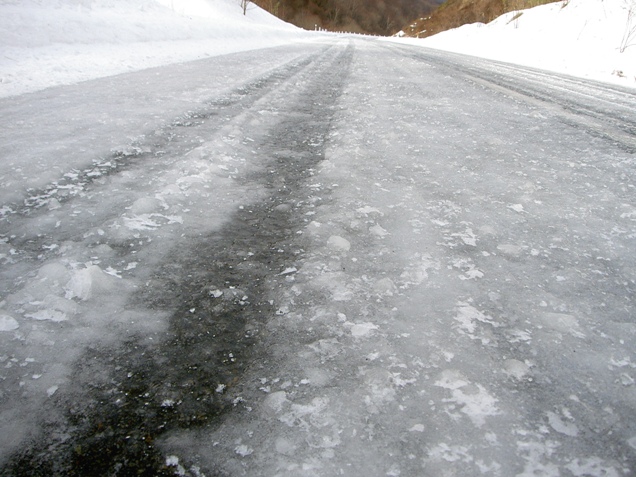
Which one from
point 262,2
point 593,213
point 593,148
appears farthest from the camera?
point 262,2

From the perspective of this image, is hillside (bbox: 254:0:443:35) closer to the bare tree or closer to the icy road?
the bare tree

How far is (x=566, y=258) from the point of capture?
1.62m

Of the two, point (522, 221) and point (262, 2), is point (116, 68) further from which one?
point (262, 2)

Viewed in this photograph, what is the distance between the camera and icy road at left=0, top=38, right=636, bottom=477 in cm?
89

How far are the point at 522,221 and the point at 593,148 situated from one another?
1771 millimetres

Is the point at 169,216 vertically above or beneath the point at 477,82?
beneath

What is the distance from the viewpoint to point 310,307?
51.5 inches

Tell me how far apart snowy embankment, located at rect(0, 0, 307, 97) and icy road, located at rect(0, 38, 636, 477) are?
7.98 ft

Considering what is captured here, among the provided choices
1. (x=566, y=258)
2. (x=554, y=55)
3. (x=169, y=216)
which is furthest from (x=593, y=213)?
(x=554, y=55)

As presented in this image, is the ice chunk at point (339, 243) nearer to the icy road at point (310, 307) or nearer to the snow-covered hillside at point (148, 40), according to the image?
the icy road at point (310, 307)

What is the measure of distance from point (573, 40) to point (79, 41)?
1705cm

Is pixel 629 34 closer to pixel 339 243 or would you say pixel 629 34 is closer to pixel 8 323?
pixel 339 243

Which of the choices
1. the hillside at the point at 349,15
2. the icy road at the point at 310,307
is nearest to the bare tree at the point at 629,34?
the icy road at the point at 310,307

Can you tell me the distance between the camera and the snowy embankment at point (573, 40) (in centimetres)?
1070
